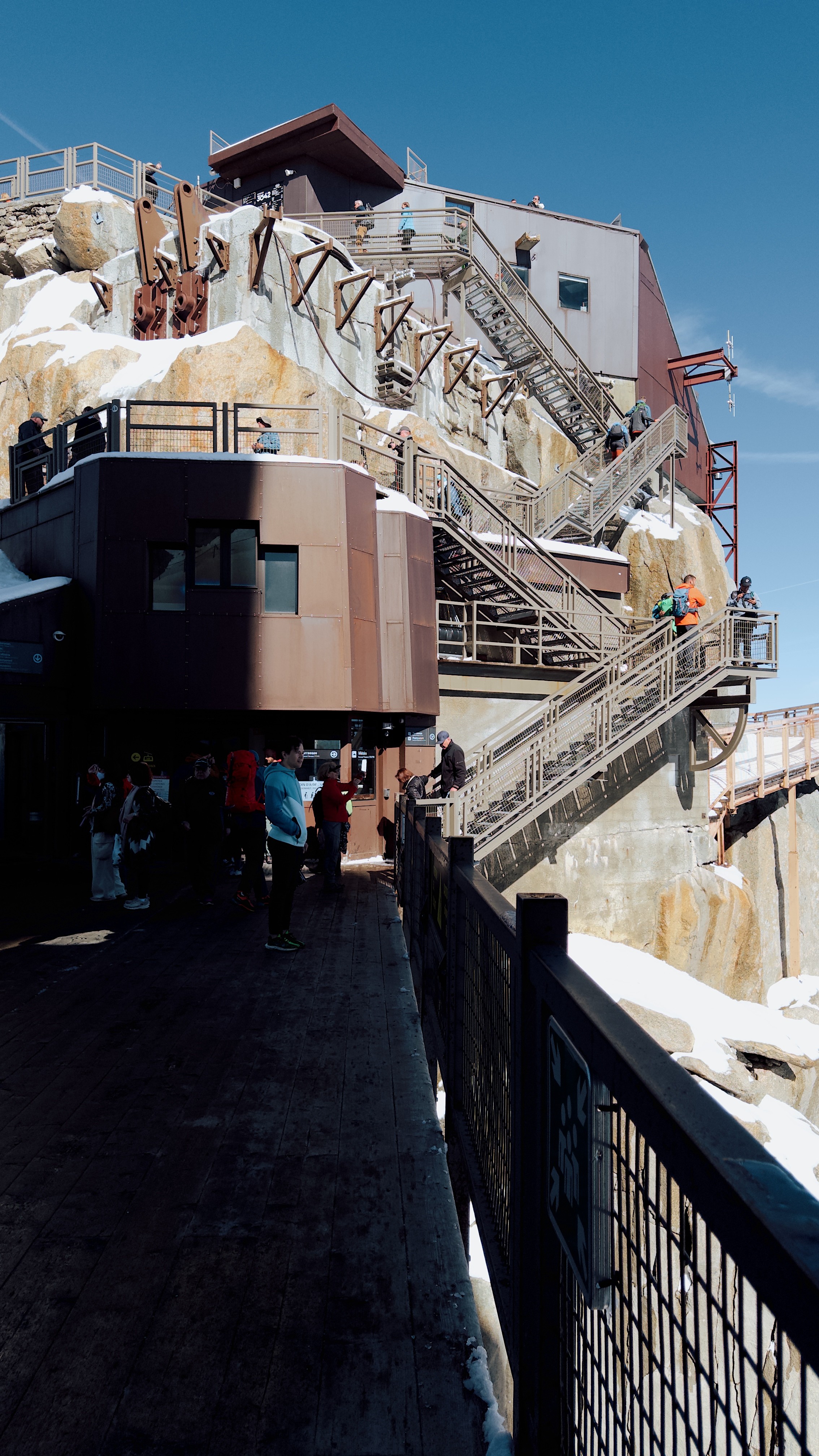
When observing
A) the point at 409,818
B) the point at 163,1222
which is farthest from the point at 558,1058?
the point at 409,818

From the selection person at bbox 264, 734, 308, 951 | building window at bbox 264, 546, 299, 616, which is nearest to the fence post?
person at bbox 264, 734, 308, 951

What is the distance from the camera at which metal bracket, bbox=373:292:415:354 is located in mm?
30062

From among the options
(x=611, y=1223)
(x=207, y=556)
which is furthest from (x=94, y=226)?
(x=611, y=1223)

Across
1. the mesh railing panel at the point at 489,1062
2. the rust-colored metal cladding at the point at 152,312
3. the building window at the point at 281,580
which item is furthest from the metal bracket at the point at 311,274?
the mesh railing panel at the point at 489,1062

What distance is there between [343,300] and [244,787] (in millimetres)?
24458

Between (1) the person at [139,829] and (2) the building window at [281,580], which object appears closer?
(1) the person at [139,829]

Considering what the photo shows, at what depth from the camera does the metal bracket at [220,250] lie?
90.9 feet

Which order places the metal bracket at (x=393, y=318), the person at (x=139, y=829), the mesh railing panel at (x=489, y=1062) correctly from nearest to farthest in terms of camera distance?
the mesh railing panel at (x=489, y=1062) → the person at (x=139, y=829) → the metal bracket at (x=393, y=318)

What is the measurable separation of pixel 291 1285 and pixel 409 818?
6304 millimetres

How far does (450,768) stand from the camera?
15.6m

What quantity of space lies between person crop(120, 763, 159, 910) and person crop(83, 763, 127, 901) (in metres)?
0.20

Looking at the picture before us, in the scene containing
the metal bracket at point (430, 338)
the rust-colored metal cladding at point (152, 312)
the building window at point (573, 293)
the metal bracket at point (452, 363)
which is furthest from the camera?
the building window at point (573, 293)

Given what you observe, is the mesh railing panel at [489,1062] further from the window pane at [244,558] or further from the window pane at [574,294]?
the window pane at [574,294]

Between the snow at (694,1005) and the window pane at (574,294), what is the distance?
104 ft
